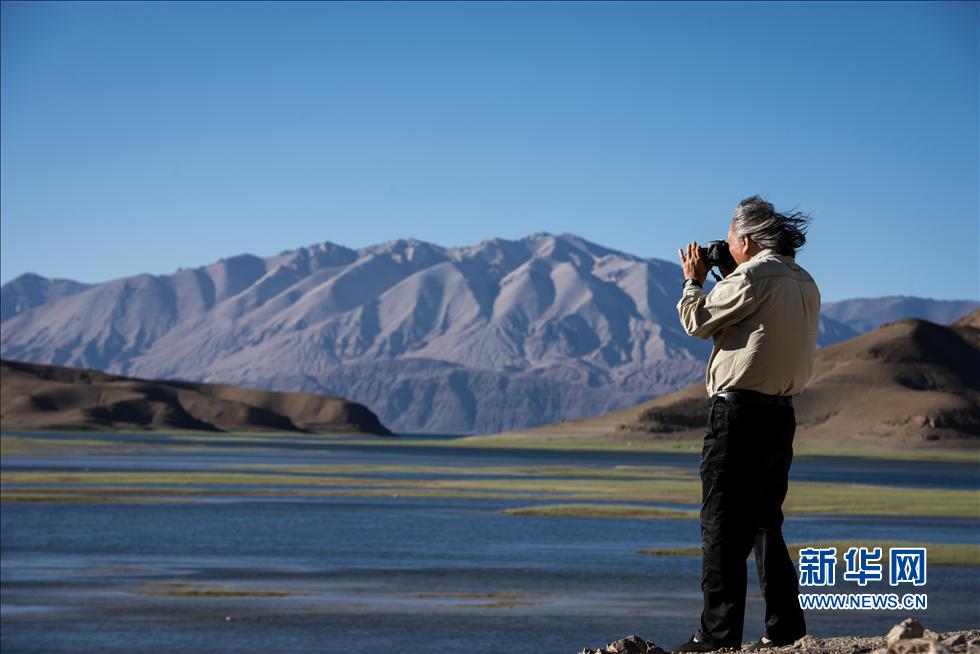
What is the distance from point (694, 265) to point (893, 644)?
2.46m

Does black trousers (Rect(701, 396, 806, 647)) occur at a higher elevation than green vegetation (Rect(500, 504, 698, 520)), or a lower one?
higher

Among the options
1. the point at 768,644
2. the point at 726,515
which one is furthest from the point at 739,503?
the point at 768,644

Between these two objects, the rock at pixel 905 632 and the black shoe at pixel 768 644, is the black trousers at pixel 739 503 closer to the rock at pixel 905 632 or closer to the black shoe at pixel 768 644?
the black shoe at pixel 768 644

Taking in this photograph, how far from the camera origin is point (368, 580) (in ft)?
124

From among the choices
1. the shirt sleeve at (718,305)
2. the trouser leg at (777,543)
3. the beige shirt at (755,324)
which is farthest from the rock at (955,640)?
the shirt sleeve at (718,305)

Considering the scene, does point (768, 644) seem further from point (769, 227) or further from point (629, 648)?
point (769, 227)

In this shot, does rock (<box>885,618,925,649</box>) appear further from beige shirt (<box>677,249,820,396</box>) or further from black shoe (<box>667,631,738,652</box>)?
beige shirt (<box>677,249,820,396</box>)

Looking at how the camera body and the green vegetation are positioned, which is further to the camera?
the green vegetation

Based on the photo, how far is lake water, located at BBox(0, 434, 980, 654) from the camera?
1136 inches

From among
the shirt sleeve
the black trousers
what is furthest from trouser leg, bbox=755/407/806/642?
the shirt sleeve

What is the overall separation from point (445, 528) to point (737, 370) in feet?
151

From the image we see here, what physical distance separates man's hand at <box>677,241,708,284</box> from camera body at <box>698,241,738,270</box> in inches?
1.5

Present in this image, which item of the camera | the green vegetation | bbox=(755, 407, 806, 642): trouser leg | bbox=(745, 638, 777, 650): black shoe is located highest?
the camera

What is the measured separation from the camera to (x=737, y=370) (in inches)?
323
